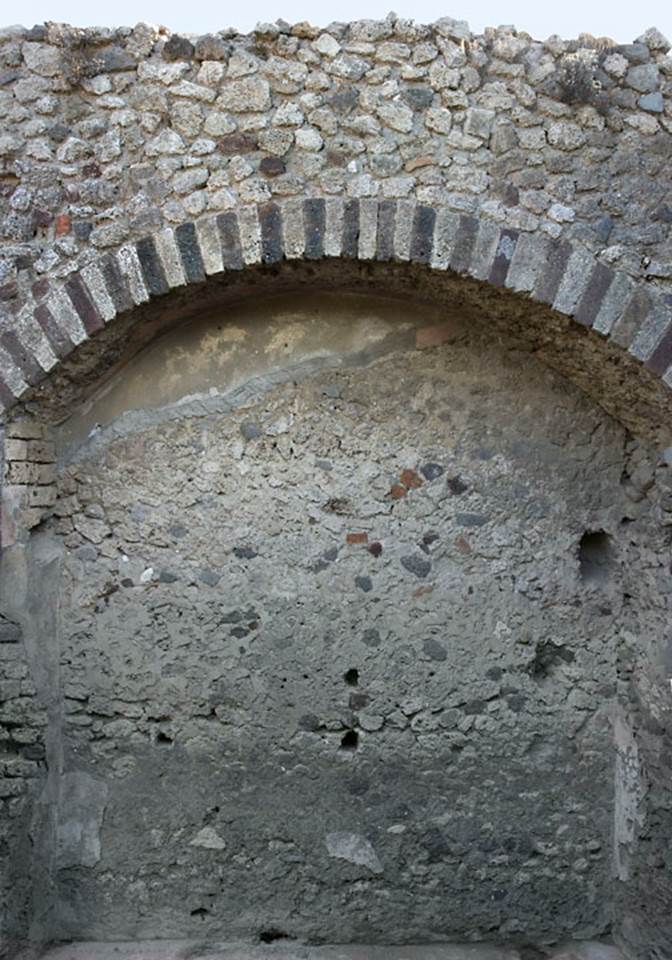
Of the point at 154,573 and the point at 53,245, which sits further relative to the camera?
the point at 154,573

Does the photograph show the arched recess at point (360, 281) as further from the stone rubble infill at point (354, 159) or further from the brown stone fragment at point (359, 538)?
the brown stone fragment at point (359, 538)

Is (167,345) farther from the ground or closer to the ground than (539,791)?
farther from the ground

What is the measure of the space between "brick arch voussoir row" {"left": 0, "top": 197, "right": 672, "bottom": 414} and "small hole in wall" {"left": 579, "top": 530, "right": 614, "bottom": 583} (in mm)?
888

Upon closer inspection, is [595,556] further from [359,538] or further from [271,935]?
[271,935]

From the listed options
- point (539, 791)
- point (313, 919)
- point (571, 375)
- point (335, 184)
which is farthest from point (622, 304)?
point (313, 919)

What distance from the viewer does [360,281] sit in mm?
3594

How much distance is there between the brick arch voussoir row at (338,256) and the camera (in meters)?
3.24

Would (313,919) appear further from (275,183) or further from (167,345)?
(275,183)

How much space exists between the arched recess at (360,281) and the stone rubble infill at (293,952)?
0.68 m

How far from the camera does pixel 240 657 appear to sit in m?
3.76

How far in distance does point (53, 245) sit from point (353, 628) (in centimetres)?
194

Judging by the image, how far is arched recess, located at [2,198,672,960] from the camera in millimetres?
3244

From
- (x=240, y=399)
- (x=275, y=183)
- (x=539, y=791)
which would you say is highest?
(x=275, y=183)

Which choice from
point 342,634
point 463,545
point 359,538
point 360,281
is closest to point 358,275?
point 360,281
